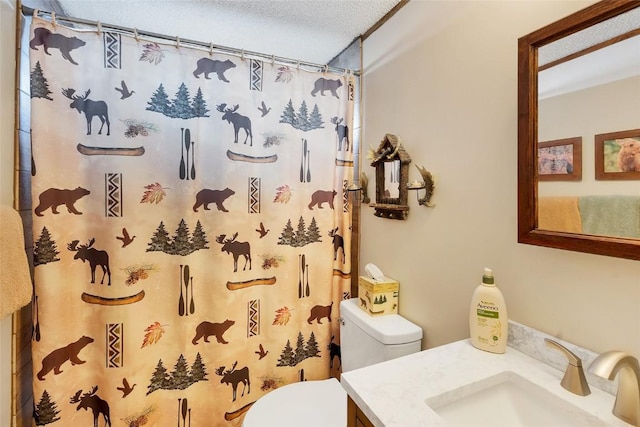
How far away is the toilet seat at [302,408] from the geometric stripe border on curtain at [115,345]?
0.65 m

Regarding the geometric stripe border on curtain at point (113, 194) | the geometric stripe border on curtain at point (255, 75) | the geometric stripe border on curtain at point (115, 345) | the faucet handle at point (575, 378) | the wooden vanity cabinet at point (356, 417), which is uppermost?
the geometric stripe border on curtain at point (255, 75)

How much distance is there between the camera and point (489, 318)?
91cm

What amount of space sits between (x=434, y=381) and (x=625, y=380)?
0.39m

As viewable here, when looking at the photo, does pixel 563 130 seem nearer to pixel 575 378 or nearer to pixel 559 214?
pixel 559 214

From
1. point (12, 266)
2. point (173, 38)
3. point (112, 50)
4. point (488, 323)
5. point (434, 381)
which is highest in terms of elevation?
point (173, 38)

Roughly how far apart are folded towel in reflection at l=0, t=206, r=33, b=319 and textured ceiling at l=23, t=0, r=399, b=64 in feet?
3.07

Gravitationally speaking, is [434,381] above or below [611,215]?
below

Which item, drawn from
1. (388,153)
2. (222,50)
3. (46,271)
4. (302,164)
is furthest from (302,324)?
(222,50)

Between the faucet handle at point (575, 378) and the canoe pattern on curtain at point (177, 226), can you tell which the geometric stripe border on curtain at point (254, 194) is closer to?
the canoe pattern on curtain at point (177, 226)

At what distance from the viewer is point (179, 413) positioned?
4.71 ft

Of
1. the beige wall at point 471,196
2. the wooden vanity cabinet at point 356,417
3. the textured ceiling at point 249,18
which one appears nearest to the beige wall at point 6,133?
the textured ceiling at point 249,18

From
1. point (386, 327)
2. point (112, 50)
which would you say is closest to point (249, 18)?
point (112, 50)

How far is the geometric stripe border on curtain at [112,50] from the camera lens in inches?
49.9

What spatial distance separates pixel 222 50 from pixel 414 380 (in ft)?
5.22
